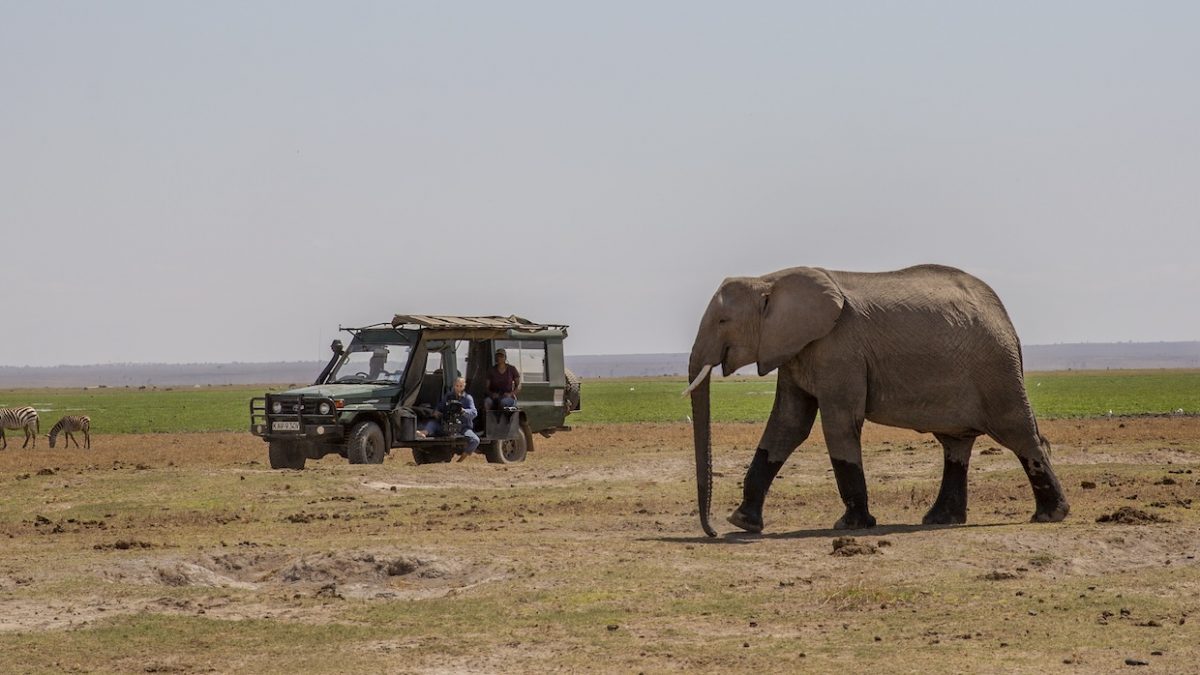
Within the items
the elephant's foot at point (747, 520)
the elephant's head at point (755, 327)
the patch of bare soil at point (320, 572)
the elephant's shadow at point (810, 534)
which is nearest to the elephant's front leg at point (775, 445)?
the elephant's foot at point (747, 520)

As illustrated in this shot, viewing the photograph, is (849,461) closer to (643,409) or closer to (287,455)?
(287,455)

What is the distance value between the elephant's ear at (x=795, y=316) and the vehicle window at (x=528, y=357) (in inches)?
433

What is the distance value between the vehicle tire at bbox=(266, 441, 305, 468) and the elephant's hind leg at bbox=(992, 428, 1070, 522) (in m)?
11.9

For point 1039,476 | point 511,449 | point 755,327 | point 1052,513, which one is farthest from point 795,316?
point 511,449

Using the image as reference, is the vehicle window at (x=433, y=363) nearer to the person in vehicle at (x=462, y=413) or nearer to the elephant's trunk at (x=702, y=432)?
the person in vehicle at (x=462, y=413)

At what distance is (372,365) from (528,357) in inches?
113

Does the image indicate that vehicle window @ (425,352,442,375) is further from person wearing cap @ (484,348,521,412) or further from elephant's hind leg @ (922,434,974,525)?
elephant's hind leg @ (922,434,974,525)

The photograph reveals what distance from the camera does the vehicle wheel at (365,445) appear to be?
939 inches

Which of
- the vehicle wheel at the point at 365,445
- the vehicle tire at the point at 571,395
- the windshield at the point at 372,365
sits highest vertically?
the windshield at the point at 372,365

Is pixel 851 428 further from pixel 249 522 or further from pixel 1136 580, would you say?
pixel 249 522

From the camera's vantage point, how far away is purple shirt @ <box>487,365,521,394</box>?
26125 millimetres

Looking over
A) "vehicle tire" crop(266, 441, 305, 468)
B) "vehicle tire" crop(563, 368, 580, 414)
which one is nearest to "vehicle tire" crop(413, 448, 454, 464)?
"vehicle tire" crop(266, 441, 305, 468)

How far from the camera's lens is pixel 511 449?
27156 mm

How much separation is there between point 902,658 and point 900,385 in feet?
21.7
